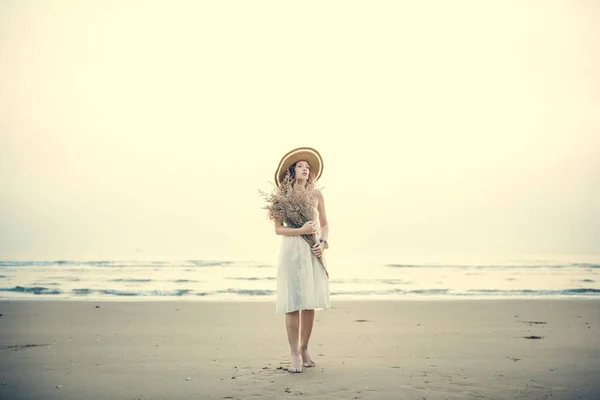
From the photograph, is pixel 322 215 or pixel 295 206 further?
pixel 322 215

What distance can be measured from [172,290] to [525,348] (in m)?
11.3

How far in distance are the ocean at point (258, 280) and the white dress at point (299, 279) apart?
7801 millimetres

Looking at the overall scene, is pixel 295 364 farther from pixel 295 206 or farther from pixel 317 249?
pixel 295 206

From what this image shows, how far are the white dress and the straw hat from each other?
60cm

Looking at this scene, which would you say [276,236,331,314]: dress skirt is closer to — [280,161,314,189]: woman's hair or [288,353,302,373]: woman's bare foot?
[288,353,302,373]: woman's bare foot

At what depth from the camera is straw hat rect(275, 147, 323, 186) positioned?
529 centimetres

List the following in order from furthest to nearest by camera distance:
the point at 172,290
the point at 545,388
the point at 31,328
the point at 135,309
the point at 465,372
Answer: the point at 172,290 → the point at 135,309 → the point at 31,328 → the point at 465,372 → the point at 545,388

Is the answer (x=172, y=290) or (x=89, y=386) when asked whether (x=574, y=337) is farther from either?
(x=172, y=290)

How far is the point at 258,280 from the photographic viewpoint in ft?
62.8

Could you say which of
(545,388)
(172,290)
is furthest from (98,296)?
(545,388)

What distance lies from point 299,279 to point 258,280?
570 inches

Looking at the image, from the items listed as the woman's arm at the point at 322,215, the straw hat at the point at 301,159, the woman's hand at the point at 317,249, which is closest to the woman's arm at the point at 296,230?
the woman's hand at the point at 317,249

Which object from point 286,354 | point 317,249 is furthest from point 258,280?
point 317,249

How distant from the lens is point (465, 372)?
4824 millimetres
